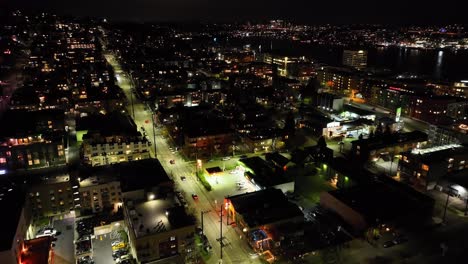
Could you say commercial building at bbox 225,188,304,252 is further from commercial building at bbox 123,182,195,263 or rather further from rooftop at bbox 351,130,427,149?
rooftop at bbox 351,130,427,149

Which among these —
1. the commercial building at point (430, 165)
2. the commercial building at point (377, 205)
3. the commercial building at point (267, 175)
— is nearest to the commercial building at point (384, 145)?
the commercial building at point (430, 165)

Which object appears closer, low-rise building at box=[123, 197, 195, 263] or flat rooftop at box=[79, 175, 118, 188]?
low-rise building at box=[123, 197, 195, 263]

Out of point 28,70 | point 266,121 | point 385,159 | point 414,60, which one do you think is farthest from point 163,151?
point 414,60

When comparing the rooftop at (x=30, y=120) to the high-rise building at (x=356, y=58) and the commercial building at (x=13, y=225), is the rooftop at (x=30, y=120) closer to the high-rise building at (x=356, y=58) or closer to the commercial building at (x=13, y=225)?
the commercial building at (x=13, y=225)

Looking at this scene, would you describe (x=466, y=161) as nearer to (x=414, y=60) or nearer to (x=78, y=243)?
(x=78, y=243)

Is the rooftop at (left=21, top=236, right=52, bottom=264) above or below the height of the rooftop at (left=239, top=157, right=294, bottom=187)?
below

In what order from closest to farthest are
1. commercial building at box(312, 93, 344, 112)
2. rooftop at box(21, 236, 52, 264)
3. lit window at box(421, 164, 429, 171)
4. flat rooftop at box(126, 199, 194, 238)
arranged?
rooftop at box(21, 236, 52, 264)
flat rooftop at box(126, 199, 194, 238)
lit window at box(421, 164, 429, 171)
commercial building at box(312, 93, 344, 112)

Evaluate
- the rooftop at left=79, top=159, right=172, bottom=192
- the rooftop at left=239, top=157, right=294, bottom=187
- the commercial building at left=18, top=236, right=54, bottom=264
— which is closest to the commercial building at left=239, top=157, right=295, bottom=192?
the rooftop at left=239, top=157, right=294, bottom=187
